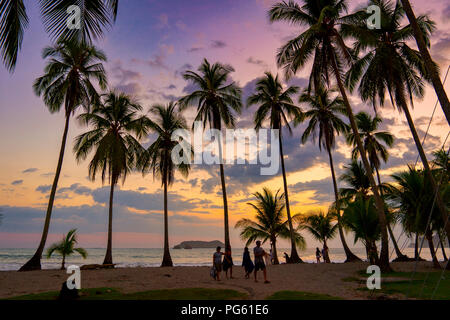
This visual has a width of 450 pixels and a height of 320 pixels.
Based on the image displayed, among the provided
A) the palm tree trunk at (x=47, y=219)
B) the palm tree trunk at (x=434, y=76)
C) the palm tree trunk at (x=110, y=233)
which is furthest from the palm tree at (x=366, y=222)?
the palm tree trunk at (x=47, y=219)

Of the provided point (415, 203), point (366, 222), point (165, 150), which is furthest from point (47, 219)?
point (415, 203)

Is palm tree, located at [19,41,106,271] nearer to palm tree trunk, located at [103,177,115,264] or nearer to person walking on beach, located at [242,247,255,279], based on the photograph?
palm tree trunk, located at [103,177,115,264]

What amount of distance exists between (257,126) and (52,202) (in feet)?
64.6

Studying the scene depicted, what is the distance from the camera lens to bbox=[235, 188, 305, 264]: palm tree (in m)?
31.8

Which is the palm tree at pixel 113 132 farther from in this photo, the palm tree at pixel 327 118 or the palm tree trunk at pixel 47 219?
the palm tree at pixel 327 118

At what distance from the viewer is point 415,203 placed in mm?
19891

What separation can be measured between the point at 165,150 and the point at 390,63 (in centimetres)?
2019

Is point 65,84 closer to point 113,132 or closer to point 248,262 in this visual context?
point 113,132

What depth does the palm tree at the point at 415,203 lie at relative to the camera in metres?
19.3

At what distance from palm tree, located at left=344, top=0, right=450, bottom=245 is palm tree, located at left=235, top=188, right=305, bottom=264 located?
1552 centimetres

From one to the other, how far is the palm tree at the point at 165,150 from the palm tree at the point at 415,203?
18.3m
